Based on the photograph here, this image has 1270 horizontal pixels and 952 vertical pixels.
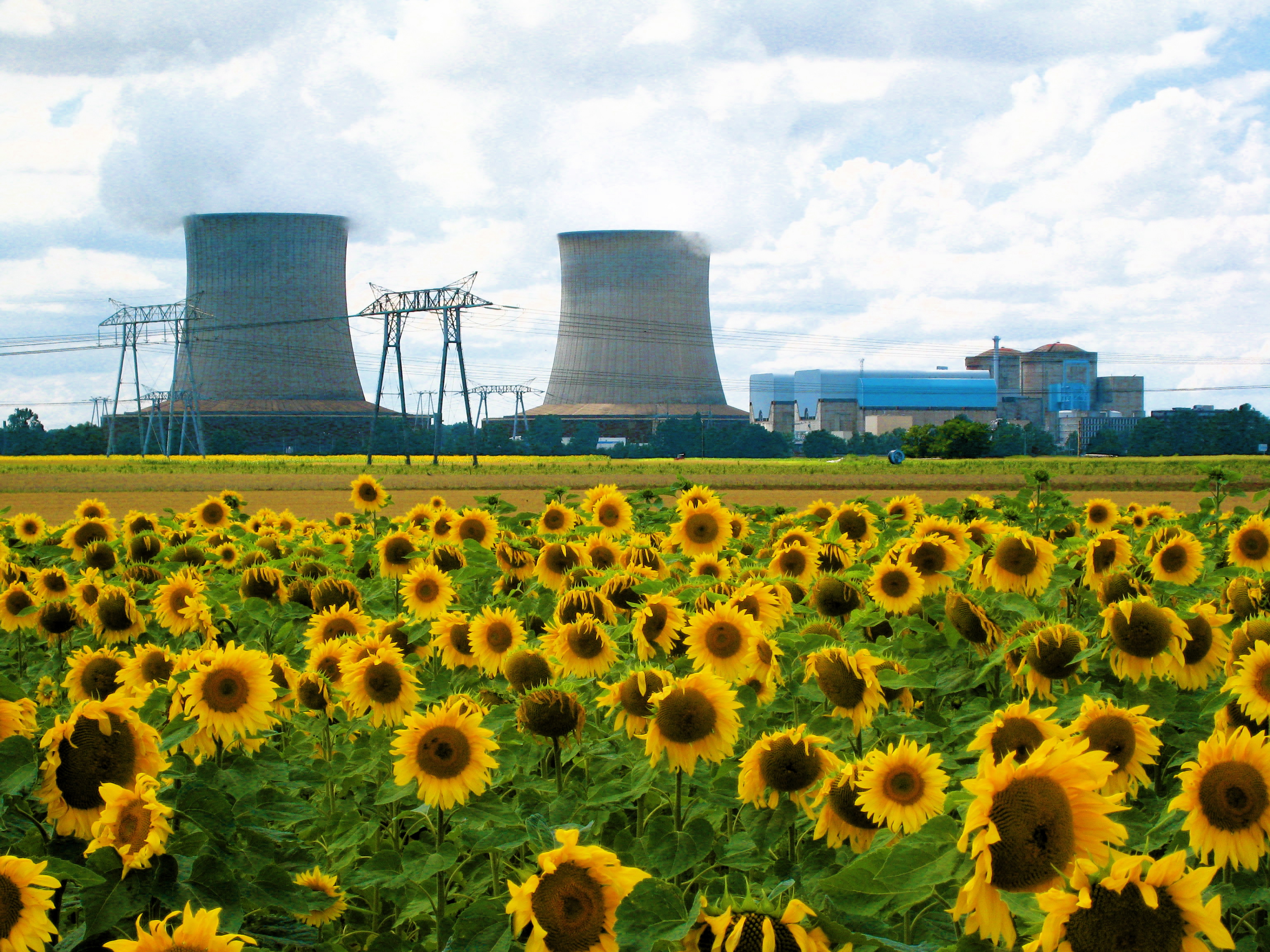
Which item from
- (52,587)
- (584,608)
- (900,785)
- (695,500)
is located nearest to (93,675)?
(584,608)

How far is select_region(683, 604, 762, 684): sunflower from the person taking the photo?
1961 millimetres

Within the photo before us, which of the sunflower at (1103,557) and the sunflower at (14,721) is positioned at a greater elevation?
the sunflower at (1103,557)

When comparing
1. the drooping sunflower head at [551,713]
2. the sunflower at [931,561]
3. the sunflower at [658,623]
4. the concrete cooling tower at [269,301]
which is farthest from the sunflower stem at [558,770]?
the concrete cooling tower at [269,301]

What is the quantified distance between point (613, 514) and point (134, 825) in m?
2.73

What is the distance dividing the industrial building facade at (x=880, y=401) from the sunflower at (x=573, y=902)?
85758mm

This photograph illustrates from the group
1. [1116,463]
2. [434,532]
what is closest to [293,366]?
[1116,463]

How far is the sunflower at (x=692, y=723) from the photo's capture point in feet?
5.20

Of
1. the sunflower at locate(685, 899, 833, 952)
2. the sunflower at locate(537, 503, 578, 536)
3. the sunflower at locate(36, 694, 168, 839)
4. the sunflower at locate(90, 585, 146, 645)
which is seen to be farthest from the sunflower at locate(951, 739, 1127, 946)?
the sunflower at locate(537, 503, 578, 536)

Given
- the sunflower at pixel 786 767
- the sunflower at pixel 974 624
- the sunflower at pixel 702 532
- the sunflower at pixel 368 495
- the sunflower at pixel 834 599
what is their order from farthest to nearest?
the sunflower at pixel 368 495 → the sunflower at pixel 702 532 → the sunflower at pixel 834 599 → the sunflower at pixel 974 624 → the sunflower at pixel 786 767

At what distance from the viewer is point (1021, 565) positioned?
2574mm

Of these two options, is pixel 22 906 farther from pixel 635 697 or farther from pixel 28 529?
pixel 28 529

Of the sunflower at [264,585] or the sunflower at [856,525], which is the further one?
the sunflower at [856,525]

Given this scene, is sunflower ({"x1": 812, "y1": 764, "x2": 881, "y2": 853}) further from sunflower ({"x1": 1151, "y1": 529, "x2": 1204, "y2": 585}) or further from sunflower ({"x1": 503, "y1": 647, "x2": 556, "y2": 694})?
sunflower ({"x1": 1151, "y1": 529, "x2": 1204, "y2": 585})

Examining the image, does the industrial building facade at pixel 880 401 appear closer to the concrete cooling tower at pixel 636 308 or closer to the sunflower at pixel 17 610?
the concrete cooling tower at pixel 636 308
